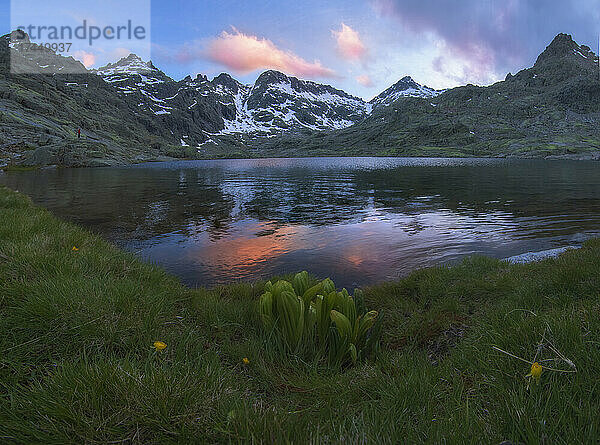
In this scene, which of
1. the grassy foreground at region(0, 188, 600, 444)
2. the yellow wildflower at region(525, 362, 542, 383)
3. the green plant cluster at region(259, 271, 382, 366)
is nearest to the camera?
the grassy foreground at region(0, 188, 600, 444)

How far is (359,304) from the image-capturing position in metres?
5.67

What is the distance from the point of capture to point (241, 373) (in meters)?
3.70

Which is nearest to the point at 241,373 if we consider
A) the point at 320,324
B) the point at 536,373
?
the point at 320,324

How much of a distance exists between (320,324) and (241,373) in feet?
5.04

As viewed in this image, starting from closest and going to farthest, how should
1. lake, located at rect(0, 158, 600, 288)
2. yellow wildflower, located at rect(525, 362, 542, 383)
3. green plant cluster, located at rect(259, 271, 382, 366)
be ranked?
yellow wildflower, located at rect(525, 362, 542, 383) → green plant cluster, located at rect(259, 271, 382, 366) → lake, located at rect(0, 158, 600, 288)

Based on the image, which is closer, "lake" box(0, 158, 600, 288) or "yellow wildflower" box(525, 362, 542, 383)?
"yellow wildflower" box(525, 362, 542, 383)

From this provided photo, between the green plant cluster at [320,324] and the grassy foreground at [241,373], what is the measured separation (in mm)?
357

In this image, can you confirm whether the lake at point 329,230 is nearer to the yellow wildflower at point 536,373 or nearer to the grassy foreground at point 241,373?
the grassy foreground at point 241,373

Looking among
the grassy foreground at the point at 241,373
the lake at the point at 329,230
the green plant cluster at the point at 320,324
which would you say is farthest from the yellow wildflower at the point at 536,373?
the lake at the point at 329,230

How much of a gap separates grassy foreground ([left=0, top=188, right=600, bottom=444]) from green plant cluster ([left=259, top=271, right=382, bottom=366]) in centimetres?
36

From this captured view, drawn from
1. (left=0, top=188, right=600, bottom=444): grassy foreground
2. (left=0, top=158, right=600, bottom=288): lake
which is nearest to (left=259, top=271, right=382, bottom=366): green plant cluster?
(left=0, top=188, right=600, bottom=444): grassy foreground

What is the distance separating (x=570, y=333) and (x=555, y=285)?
3725 millimetres

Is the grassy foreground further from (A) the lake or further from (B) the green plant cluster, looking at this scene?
(A) the lake

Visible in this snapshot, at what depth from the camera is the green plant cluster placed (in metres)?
4.60
